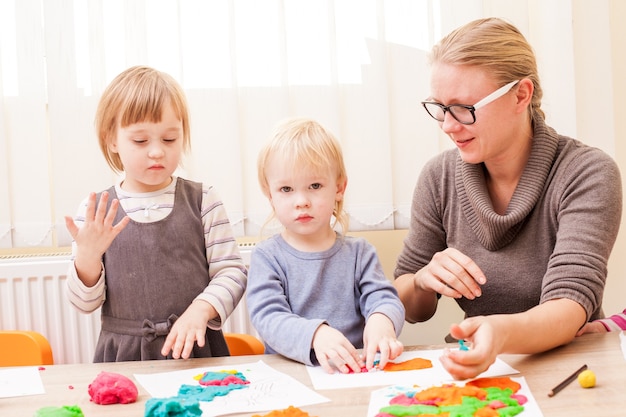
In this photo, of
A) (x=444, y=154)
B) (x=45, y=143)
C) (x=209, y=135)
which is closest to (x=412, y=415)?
(x=444, y=154)

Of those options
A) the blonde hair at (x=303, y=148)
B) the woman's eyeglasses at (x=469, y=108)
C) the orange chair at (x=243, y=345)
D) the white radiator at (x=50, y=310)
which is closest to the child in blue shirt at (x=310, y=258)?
the blonde hair at (x=303, y=148)

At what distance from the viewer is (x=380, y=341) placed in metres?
1.22

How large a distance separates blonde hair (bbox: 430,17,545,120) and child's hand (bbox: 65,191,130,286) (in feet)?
2.14

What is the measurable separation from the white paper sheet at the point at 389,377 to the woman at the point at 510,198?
10cm

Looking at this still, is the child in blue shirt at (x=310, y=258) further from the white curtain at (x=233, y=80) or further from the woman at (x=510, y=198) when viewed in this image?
the white curtain at (x=233, y=80)

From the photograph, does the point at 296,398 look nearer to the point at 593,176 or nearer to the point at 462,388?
the point at 462,388

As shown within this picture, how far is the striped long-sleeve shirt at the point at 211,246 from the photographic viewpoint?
4.84 ft

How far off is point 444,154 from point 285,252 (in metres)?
0.44

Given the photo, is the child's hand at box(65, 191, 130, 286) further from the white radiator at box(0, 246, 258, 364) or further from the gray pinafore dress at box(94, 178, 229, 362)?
the white radiator at box(0, 246, 258, 364)

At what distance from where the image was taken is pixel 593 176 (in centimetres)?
136

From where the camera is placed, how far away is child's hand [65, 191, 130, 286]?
134 cm

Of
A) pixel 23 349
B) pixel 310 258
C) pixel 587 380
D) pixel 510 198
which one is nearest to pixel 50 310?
pixel 23 349

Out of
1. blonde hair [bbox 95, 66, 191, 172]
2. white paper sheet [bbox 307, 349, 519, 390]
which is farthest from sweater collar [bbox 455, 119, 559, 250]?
blonde hair [bbox 95, 66, 191, 172]

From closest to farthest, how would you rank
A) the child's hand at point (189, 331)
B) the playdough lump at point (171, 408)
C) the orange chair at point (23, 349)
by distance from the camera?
1. the playdough lump at point (171, 408)
2. the child's hand at point (189, 331)
3. the orange chair at point (23, 349)
